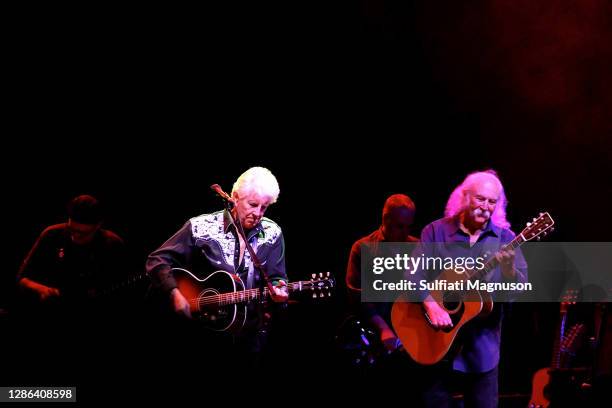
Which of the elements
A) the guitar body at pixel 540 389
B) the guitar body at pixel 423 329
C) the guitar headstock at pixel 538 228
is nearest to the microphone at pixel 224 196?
the guitar body at pixel 423 329

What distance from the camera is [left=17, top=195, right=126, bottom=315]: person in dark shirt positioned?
16.9 ft

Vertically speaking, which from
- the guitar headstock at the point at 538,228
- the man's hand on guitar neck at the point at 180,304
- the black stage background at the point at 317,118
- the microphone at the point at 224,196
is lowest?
the man's hand on guitar neck at the point at 180,304

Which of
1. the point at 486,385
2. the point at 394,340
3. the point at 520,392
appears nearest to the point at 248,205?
the point at 394,340

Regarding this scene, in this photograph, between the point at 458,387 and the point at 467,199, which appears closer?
the point at 458,387

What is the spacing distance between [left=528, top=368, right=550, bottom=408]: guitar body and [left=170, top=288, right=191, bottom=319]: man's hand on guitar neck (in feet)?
11.8

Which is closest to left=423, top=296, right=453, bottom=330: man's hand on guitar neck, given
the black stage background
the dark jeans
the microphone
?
the dark jeans

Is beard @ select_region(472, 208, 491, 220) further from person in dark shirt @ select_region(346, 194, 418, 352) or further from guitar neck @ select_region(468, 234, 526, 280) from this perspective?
person in dark shirt @ select_region(346, 194, 418, 352)

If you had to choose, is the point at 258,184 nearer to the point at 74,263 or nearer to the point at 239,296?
the point at 239,296

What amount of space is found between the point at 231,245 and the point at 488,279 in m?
1.83

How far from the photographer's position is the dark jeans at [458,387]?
4242 mm

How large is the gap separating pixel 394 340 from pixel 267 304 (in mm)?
1279

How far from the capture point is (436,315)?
4484mm

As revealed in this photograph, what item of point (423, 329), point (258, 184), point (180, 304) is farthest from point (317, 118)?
point (180, 304)

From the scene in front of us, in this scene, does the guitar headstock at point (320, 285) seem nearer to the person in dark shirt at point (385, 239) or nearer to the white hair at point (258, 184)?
the white hair at point (258, 184)
